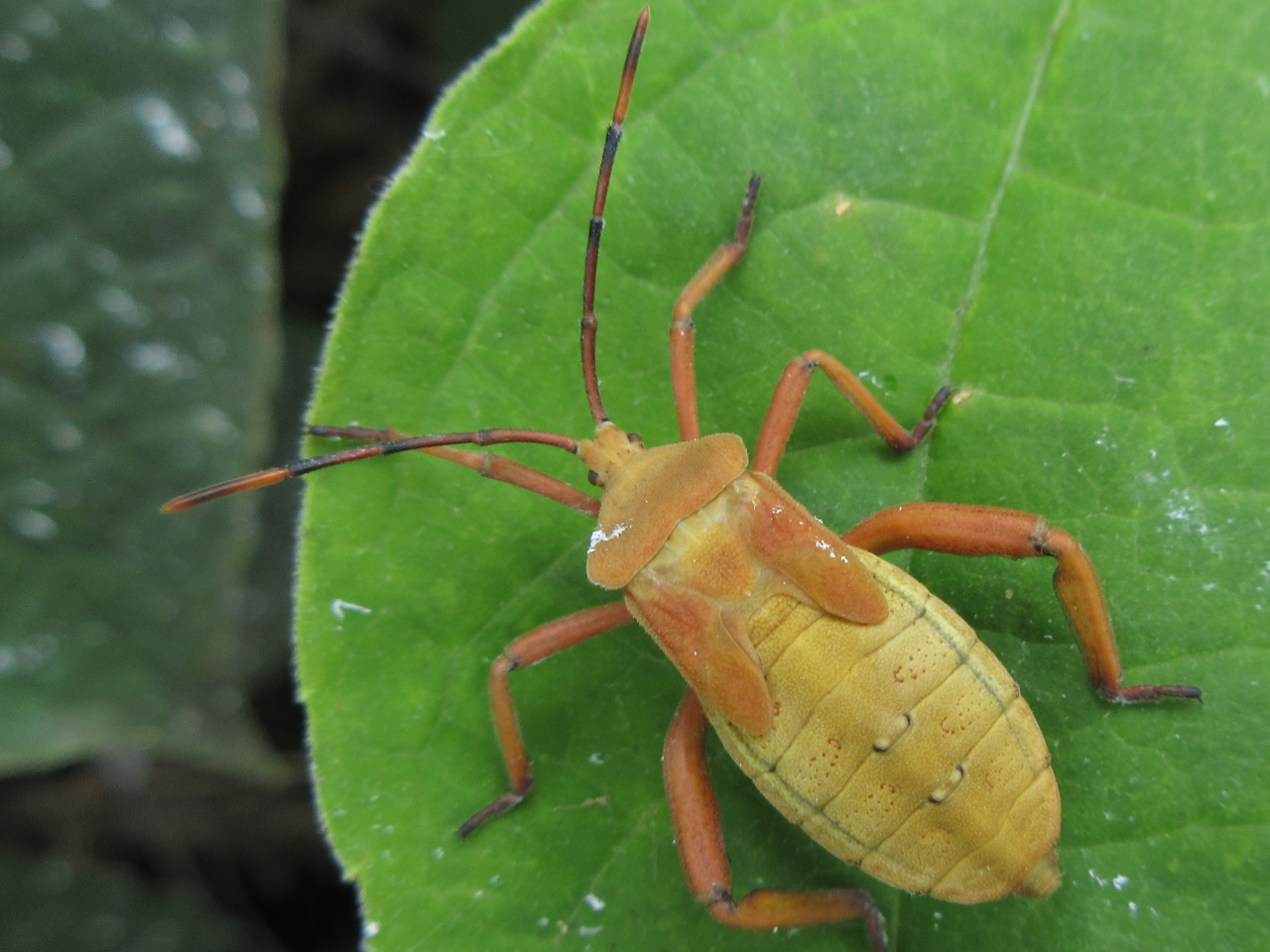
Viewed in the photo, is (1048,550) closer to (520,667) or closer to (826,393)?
(826,393)

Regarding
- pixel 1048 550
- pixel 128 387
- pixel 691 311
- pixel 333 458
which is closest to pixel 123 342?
pixel 128 387

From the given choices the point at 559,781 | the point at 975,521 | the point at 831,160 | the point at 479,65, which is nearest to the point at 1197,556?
the point at 975,521

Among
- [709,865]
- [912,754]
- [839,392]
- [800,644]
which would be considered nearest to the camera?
[912,754]

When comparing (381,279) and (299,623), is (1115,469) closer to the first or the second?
(381,279)

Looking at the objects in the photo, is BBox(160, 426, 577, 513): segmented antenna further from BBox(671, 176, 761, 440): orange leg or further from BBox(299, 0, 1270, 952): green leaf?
BBox(671, 176, 761, 440): orange leg

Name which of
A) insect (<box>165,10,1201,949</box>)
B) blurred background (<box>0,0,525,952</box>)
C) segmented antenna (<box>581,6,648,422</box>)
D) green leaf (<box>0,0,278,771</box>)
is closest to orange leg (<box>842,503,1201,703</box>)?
insect (<box>165,10,1201,949</box>)

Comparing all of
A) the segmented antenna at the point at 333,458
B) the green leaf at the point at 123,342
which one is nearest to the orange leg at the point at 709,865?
the segmented antenna at the point at 333,458

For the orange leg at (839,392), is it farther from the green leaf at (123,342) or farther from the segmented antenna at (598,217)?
the green leaf at (123,342)
